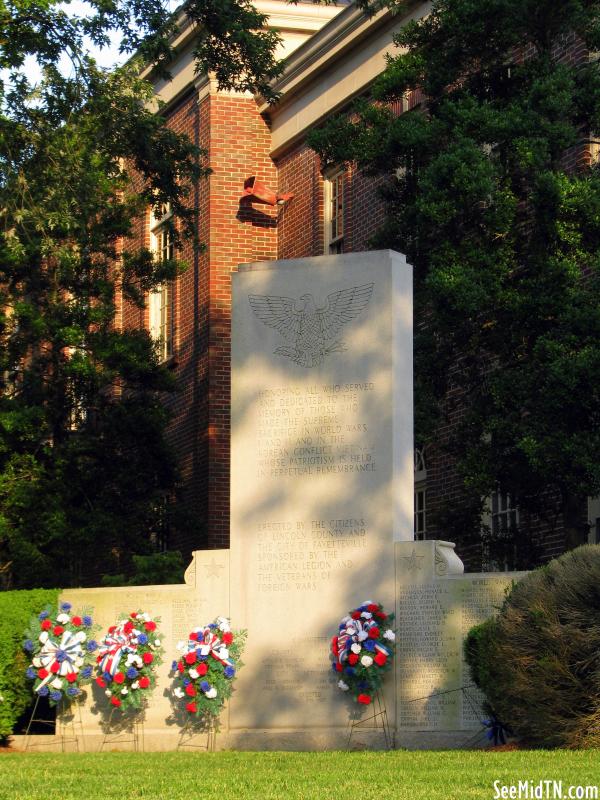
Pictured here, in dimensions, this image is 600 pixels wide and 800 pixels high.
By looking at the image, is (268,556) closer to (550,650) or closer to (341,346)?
(341,346)

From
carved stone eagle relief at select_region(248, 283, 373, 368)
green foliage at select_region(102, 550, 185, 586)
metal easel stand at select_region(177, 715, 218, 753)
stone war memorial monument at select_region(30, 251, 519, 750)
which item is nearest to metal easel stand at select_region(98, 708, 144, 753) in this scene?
stone war memorial monument at select_region(30, 251, 519, 750)

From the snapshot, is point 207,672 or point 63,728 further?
point 63,728

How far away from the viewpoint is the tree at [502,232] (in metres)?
19.5

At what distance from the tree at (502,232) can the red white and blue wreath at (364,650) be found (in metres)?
4.58

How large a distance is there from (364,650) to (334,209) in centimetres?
1774

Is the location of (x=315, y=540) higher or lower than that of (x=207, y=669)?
higher

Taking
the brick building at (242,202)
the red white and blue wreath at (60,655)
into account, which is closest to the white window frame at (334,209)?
the brick building at (242,202)

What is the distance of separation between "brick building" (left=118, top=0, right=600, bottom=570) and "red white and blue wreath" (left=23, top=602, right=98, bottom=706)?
12064 millimetres

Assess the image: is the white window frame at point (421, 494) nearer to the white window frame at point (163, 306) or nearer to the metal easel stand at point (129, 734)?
the white window frame at point (163, 306)

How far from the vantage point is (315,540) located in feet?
52.7

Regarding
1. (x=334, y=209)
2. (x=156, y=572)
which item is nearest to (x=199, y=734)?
(x=156, y=572)

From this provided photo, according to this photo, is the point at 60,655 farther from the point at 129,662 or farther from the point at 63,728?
the point at 63,728

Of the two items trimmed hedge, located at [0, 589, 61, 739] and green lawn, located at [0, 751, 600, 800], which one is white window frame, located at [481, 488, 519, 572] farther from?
green lawn, located at [0, 751, 600, 800]

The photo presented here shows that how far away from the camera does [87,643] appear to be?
53.4 feet
